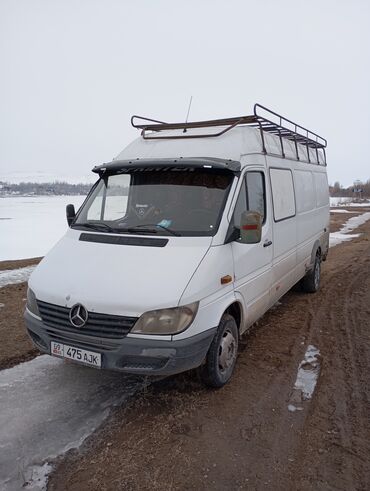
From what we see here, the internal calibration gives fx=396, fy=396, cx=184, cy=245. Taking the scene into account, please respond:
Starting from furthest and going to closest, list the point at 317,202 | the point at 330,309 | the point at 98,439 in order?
the point at 317,202
the point at 330,309
the point at 98,439

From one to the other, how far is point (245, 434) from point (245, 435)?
0.05ft

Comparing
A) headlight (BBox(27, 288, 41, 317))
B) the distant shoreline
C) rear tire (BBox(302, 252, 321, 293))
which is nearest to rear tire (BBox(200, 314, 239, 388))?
headlight (BBox(27, 288, 41, 317))

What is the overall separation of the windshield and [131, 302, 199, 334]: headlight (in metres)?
0.87

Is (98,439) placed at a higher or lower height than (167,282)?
lower

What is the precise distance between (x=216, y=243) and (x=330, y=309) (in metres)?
3.63

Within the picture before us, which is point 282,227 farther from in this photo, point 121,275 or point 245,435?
point 245,435

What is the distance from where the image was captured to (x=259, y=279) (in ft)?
15.0

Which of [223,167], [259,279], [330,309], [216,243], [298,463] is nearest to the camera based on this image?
[298,463]

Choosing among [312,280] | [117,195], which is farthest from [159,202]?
[312,280]

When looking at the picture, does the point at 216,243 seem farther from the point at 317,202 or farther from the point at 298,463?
the point at 317,202

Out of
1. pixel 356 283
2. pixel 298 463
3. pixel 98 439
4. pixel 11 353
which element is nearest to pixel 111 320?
pixel 98 439

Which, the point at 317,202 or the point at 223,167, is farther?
the point at 317,202

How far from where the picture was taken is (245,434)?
323 centimetres

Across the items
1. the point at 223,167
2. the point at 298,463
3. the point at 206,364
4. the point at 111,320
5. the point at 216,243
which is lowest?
the point at 298,463
